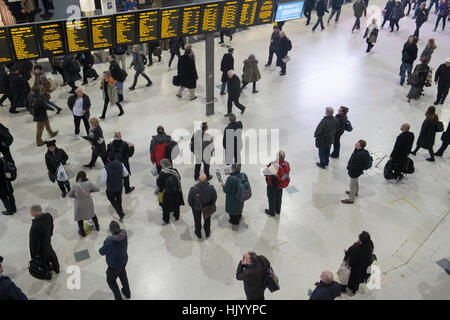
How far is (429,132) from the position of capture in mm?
10336

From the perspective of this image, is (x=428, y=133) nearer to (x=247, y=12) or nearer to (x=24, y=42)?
(x=247, y=12)

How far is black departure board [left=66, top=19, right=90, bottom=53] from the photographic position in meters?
9.35

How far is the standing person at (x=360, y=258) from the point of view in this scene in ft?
21.6

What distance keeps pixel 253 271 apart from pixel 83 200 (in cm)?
354

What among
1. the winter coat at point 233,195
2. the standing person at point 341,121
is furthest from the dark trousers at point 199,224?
the standing person at point 341,121

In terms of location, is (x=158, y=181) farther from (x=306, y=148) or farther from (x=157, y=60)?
(x=157, y=60)

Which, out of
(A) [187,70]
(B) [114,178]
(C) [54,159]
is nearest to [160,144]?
(B) [114,178]

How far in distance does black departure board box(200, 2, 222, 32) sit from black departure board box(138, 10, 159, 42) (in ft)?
3.94

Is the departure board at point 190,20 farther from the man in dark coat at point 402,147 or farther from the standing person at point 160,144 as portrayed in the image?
the man in dark coat at point 402,147

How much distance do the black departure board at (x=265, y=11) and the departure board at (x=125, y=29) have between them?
3.29 m

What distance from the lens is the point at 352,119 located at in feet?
41.3

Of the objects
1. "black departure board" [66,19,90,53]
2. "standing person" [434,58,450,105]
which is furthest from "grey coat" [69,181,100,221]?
"standing person" [434,58,450,105]

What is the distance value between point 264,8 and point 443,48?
1062 centimetres
